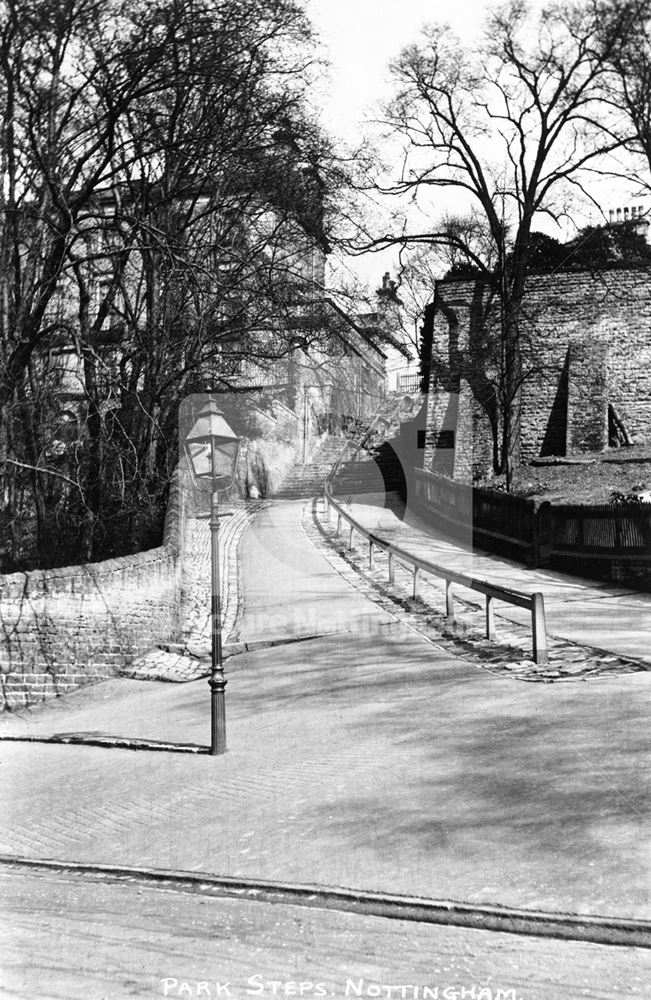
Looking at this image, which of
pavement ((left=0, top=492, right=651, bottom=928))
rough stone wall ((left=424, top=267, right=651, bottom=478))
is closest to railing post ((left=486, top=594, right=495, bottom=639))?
pavement ((left=0, top=492, right=651, bottom=928))

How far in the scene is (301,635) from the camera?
13.4 metres

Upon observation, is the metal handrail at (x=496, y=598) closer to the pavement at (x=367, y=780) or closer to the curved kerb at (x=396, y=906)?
the pavement at (x=367, y=780)

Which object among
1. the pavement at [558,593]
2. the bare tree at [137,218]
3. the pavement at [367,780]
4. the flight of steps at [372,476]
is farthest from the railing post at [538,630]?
the flight of steps at [372,476]

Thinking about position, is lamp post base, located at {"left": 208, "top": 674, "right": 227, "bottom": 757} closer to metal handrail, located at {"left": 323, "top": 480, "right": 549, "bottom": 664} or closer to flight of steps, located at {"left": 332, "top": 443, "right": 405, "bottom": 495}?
metal handrail, located at {"left": 323, "top": 480, "right": 549, "bottom": 664}

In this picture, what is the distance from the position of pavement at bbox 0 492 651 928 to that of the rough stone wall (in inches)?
591

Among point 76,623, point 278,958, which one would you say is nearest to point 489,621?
point 76,623

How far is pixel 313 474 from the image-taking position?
2738 cm

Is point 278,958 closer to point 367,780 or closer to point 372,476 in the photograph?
point 367,780

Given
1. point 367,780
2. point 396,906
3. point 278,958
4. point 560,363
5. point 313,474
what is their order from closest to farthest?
1. point 278,958
2. point 396,906
3. point 367,780
4. point 313,474
5. point 560,363

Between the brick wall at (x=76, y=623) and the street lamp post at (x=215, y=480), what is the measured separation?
10.9 feet

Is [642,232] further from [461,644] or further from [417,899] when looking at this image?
[417,899]

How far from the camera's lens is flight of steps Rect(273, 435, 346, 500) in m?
26.2

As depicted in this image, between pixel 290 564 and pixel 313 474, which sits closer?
pixel 290 564

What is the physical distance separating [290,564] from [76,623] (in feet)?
20.8
